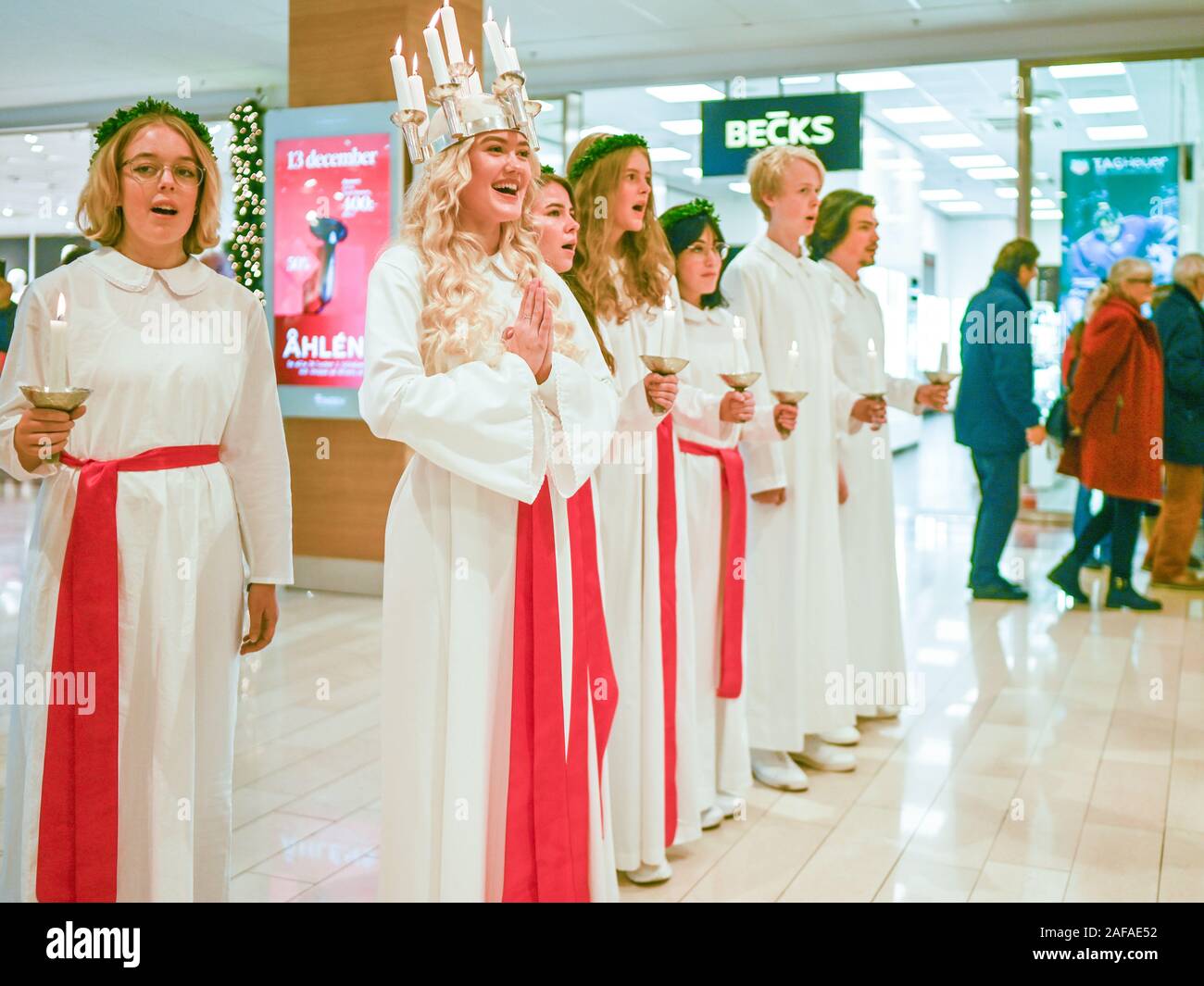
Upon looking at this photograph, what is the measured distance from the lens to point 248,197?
848 cm

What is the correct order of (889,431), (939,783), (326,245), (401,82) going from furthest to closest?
(326,245) → (889,431) → (939,783) → (401,82)

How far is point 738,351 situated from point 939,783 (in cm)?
157

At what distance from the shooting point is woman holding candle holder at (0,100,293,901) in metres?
2.31

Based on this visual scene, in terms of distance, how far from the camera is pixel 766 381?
401 cm

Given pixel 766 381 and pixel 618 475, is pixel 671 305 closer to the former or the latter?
pixel 618 475

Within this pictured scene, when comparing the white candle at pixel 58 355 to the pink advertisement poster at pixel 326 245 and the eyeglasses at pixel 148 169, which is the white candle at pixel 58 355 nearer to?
the eyeglasses at pixel 148 169

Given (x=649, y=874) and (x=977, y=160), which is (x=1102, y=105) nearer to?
(x=977, y=160)

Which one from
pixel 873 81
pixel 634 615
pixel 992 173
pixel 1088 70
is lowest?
pixel 634 615

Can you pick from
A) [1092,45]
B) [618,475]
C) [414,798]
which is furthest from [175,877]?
[1092,45]

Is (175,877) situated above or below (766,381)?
below

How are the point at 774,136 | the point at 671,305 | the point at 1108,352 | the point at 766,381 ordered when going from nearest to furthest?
the point at 671,305 → the point at 766,381 → the point at 1108,352 → the point at 774,136

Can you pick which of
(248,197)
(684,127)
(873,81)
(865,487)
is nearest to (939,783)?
(865,487)

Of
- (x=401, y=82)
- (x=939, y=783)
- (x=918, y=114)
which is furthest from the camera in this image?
(x=918, y=114)

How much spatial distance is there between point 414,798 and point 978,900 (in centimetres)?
150
